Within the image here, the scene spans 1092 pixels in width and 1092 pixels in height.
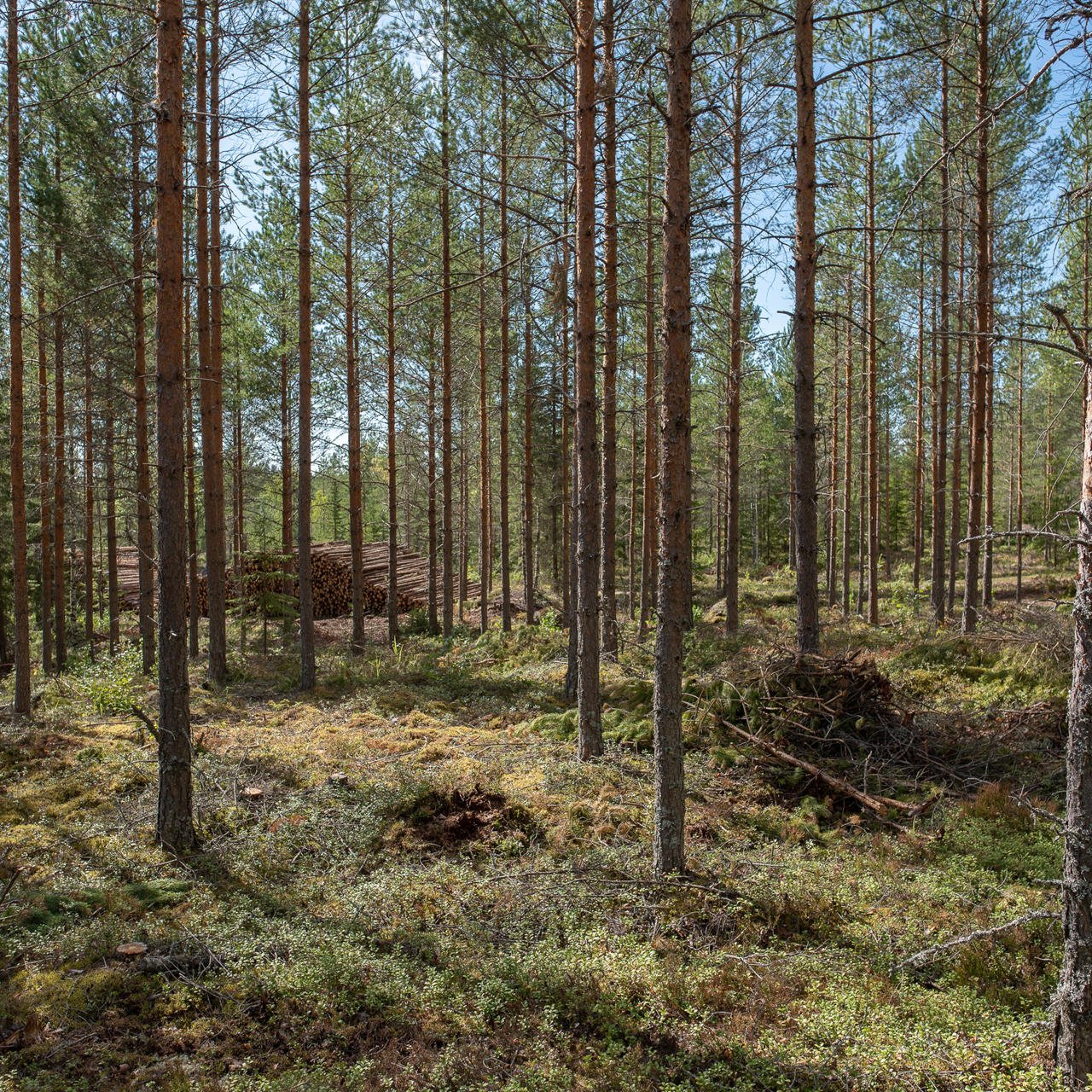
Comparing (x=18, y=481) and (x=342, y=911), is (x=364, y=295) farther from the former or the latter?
(x=342, y=911)

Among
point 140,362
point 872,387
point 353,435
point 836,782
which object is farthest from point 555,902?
point 872,387

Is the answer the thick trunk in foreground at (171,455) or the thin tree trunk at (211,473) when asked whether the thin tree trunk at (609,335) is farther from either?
the thin tree trunk at (211,473)

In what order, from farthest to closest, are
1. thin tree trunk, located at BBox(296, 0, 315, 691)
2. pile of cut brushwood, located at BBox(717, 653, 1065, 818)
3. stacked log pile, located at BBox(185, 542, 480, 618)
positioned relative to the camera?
stacked log pile, located at BBox(185, 542, 480, 618) → thin tree trunk, located at BBox(296, 0, 315, 691) → pile of cut brushwood, located at BBox(717, 653, 1065, 818)

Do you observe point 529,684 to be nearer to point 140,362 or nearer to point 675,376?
point 675,376

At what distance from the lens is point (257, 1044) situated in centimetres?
365

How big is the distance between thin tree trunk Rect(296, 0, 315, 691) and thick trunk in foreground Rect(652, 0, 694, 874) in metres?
7.72

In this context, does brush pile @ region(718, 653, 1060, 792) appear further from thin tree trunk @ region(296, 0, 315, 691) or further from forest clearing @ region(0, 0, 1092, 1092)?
thin tree trunk @ region(296, 0, 315, 691)

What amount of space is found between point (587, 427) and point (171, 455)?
3945 mm

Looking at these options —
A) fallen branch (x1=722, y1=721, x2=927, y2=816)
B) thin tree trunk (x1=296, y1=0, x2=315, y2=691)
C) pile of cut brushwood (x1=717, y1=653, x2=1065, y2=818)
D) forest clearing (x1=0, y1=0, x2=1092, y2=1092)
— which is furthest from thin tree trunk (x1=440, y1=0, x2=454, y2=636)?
fallen branch (x1=722, y1=721, x2=927, y2=816)

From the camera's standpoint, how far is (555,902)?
4898mm

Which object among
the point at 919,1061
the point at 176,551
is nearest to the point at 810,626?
the point at 919,1061

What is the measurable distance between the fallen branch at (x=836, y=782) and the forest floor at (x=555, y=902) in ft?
0.27

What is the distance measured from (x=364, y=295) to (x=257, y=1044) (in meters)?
15.3

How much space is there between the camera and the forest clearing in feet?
12.1
